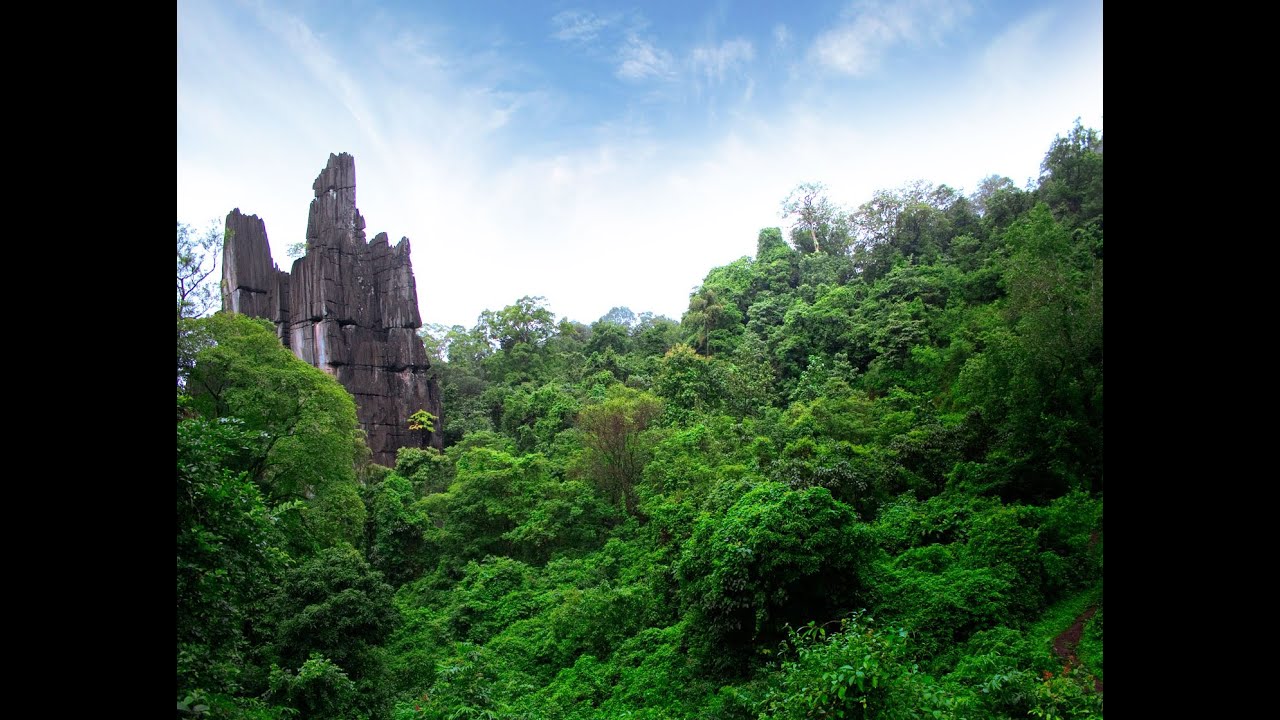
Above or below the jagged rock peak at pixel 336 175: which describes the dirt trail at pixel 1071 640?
below

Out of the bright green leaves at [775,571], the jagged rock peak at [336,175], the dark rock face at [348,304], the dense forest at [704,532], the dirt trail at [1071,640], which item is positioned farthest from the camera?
the jagged rock peak at [336,175]

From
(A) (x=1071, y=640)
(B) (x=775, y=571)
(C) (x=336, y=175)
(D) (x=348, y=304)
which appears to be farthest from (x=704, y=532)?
(C) (x=336, y=175)

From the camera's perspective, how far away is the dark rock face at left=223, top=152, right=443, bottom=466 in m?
19.7

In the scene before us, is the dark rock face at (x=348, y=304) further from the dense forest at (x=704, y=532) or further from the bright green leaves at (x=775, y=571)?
the bright green leaves at (x=775, y=571)

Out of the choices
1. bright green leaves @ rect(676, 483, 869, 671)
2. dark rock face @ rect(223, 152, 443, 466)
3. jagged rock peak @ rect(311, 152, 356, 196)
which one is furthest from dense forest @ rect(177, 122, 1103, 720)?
jagged rock peak @ rect(311, 152, 356, 196)

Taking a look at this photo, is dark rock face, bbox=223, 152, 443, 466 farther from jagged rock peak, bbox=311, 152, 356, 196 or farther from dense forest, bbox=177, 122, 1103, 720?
dense forest, bbox=177, 122, 1103, 720

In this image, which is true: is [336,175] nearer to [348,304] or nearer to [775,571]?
[348,304]

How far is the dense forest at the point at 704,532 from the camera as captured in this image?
15.5 feet

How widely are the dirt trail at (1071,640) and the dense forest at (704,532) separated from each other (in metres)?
0.04

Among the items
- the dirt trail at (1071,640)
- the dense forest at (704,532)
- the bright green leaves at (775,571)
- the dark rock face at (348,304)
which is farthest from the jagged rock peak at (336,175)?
the dirt trail at (1071,640)

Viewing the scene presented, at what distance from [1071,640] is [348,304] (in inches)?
832

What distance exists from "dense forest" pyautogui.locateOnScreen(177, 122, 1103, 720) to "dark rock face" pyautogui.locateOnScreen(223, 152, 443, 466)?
358 centimetres

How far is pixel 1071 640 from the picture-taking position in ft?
20.0
